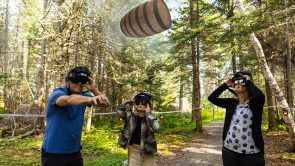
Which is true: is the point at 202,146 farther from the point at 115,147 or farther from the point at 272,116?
the point at 272,116

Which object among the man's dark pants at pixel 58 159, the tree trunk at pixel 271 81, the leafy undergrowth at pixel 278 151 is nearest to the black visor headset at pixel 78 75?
the man's dark pants at pixel 58 159

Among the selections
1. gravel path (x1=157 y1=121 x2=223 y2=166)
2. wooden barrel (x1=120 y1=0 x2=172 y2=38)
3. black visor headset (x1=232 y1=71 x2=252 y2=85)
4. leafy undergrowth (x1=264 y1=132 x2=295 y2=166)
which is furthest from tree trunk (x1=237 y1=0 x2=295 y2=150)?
black visor headset (x1=232 y1=71 x2=252 y2=85)

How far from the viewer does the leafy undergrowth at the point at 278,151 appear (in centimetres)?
733

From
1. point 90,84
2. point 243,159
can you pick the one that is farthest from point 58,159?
point 243,159

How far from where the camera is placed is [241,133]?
3.06 meters

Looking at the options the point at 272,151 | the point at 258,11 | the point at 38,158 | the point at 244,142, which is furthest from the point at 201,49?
the point at 244,142

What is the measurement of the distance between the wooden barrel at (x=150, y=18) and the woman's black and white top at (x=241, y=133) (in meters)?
1.56

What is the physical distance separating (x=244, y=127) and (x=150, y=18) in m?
1.90

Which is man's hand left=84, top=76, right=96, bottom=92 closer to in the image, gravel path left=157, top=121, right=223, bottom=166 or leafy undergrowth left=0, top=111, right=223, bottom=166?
leafy undergrowth left=0, top=111, right=223, bottom=166

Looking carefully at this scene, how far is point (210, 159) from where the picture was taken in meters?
8.16

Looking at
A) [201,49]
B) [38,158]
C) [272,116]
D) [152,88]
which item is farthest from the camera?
[152,88]

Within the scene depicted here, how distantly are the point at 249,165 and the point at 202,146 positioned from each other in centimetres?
756

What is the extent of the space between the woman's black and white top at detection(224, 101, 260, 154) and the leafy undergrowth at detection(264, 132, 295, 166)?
16.2 feet

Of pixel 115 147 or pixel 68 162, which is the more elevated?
pixel 68 162
